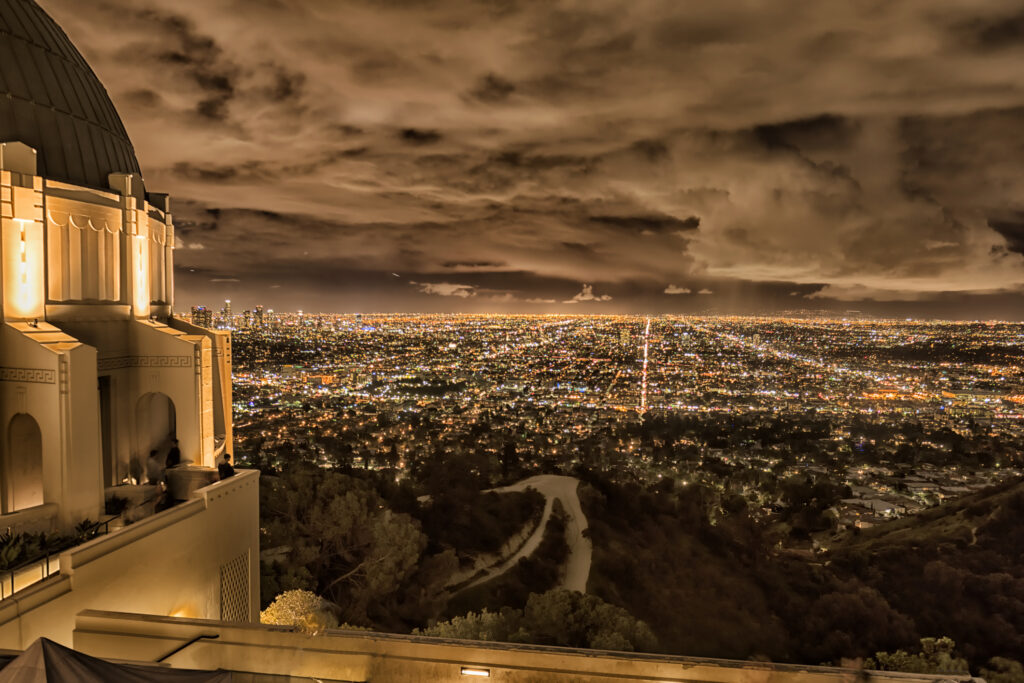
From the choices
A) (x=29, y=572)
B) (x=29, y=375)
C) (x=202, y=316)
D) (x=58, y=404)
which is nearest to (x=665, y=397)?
(x=202, y=316)

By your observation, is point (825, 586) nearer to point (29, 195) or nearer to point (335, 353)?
point (29, 195)

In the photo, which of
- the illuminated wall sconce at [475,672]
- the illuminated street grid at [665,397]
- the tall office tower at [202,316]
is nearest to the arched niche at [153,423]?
the tall office tower at [202,316]

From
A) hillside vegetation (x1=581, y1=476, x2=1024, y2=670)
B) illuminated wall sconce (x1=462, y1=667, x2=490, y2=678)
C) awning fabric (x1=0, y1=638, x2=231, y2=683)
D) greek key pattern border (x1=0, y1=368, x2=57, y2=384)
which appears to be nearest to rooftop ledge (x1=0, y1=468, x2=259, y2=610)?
greek key pattern border (x1=0, y1=368, x2=57, y2=384)

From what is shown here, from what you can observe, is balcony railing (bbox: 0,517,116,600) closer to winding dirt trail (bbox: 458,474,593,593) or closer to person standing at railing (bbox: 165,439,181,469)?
person standing at railing (bbox: 165,439,181,469)

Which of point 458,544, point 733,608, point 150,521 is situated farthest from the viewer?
point 458,544

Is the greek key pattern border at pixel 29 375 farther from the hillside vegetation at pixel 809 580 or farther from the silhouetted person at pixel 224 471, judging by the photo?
the hillside vegetation at pixel 809 580

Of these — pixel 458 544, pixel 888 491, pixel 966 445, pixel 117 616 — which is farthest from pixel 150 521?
pixel 966 445
